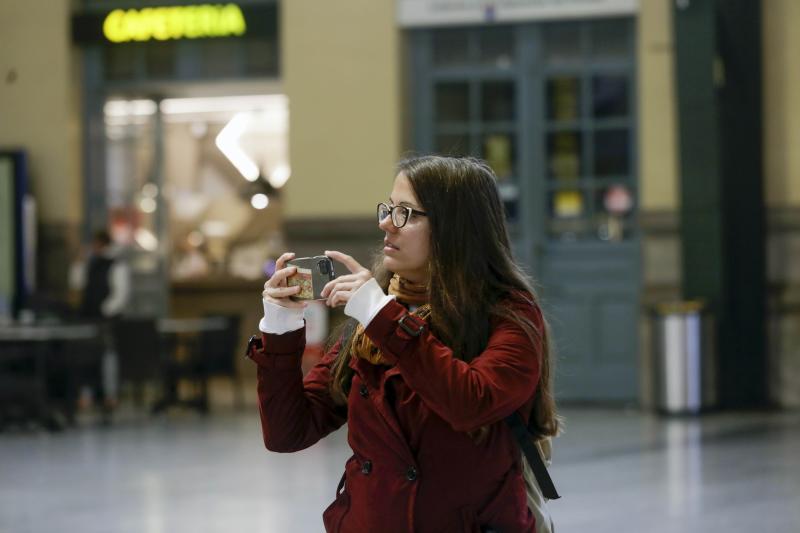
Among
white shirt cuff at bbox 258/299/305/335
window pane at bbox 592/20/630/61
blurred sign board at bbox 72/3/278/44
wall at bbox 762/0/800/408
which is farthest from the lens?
blurred sign board at bbox 72/3/278/44

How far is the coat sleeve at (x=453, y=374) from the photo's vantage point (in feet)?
8.20

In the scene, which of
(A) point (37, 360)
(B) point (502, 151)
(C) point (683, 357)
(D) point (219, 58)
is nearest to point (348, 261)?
(C) point (683, 357)

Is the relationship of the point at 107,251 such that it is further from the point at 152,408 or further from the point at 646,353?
the point at 646,353

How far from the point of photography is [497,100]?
13297mm

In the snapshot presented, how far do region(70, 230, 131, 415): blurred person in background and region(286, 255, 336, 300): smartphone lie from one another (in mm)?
10340

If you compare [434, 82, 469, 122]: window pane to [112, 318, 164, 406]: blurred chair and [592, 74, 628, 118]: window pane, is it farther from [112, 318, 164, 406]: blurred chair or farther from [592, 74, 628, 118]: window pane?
[112, 318, 164, 406]: blurred chair

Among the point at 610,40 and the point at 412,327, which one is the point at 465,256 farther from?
the point at 610,40

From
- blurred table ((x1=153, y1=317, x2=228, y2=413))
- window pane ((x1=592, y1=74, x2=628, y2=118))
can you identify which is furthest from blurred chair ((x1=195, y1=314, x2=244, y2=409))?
window pane ((x1=592, y1=74, x2=628, y2=118))

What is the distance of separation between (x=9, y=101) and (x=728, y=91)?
7.26 m

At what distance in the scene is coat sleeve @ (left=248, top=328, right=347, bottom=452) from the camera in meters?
2.76

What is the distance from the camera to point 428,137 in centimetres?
1340

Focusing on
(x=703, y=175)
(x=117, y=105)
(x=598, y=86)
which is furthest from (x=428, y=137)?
(x=117, y=105)

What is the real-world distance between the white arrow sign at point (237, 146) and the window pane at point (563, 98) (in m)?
4.83

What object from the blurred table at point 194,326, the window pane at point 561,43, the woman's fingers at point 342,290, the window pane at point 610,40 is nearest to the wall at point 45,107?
the blurred table at point 194,326
